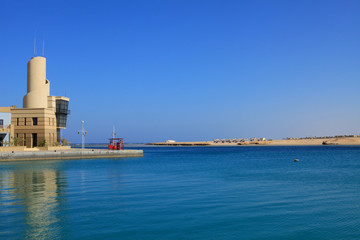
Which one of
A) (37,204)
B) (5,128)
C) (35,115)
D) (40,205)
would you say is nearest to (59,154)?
(35,115)

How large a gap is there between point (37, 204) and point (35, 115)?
199 ft

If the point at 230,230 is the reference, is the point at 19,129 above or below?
above

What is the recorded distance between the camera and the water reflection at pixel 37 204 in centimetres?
1402

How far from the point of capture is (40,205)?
63.4 ft

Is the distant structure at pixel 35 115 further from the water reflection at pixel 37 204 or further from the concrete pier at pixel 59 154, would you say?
the water reflection at pixel 37 204

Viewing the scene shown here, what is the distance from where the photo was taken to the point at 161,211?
17.8m

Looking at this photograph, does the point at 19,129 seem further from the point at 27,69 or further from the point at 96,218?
the point at 96,218

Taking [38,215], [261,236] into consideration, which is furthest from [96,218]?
[261,236]

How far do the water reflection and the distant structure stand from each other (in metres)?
46.5

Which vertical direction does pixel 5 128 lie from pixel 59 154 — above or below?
above

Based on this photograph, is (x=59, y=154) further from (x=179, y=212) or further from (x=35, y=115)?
(x=179, y=212)

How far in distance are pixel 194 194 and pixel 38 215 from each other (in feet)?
35.0

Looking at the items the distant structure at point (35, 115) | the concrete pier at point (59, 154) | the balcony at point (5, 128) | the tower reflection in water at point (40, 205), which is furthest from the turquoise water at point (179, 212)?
the distant structure at point (35, 115)

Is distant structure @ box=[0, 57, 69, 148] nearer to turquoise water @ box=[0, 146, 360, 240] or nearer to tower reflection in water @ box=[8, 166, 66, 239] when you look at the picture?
tower reflection in water @ box=[8, 166, 66, 239]
